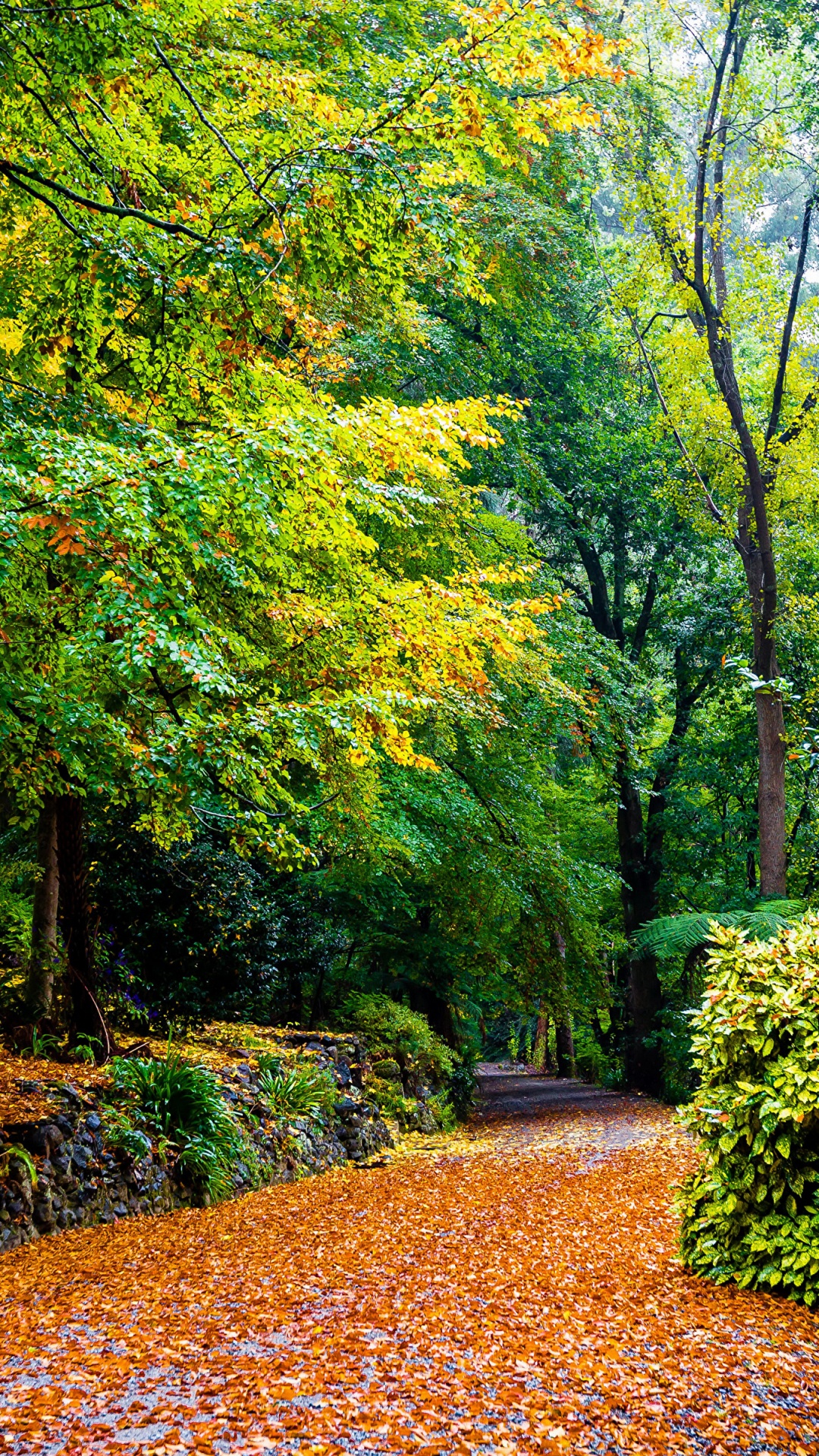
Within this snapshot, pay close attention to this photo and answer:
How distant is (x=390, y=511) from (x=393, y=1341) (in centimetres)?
436

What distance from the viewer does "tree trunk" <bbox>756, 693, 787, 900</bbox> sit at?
11789 millimetres

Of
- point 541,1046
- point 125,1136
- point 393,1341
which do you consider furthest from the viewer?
point 541,1046

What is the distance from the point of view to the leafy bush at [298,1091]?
812cm

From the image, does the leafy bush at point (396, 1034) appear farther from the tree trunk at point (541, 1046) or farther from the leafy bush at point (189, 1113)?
the tree trunk at point (541, 1046)

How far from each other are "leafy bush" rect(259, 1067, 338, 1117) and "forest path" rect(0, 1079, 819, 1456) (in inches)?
78.2

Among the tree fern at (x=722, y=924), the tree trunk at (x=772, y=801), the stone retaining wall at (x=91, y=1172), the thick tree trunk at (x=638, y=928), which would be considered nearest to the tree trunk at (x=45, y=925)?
the stone retaining wall at (x=91, y=1172)

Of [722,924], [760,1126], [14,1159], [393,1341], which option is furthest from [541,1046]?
[393,1341]

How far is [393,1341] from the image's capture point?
345 cm

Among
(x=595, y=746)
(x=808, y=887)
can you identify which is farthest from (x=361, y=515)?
(x=808, y=887)

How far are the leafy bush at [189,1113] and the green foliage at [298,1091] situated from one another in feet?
3.67

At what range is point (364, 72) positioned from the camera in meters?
6.33

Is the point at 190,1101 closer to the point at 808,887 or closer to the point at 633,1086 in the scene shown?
the point at 808,887

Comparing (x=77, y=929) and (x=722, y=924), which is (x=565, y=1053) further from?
(x=77, y=929)

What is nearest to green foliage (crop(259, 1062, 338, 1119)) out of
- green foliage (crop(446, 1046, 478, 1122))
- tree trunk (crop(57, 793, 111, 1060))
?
tree trunk (crop(57, 793, 111, 1060))
